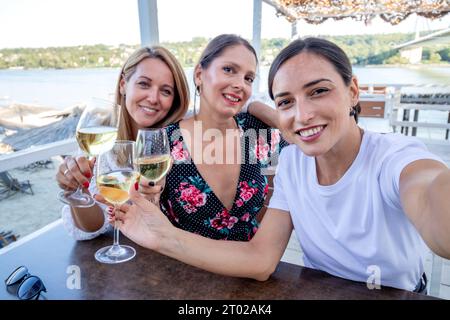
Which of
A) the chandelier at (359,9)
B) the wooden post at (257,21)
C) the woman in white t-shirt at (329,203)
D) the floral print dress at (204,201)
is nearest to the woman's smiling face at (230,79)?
the floral print dress at (204,201)

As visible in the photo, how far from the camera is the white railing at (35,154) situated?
1960 millimetres

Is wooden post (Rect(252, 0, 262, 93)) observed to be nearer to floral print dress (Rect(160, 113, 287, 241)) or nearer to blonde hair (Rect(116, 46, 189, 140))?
blonde hair (Rect(116, 46, 189, 140))

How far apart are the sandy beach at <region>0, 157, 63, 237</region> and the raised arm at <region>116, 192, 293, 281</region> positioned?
514cm

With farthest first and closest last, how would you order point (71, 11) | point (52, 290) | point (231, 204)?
1. point (71, 11)
2. point (231, 204)
3. point (52, 290)

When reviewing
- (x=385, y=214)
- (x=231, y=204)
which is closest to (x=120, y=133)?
(x=231, y=204)

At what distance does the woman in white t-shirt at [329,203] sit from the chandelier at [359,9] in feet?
19.3

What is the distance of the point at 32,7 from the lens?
4.84 m

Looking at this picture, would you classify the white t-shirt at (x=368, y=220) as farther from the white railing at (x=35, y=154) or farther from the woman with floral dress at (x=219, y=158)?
the white railing at (x=35, y=154)

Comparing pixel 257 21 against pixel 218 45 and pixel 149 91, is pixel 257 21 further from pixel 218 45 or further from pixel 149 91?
pixel 149 91

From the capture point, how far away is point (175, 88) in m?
1.74

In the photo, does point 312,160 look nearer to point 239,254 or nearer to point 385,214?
point 385,214

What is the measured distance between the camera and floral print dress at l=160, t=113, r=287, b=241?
1.59 metres

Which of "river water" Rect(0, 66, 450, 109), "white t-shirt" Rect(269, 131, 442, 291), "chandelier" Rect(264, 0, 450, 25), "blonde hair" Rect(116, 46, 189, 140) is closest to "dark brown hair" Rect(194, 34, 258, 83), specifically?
"blonde hair" Rect(116, 46, 189, 140)
